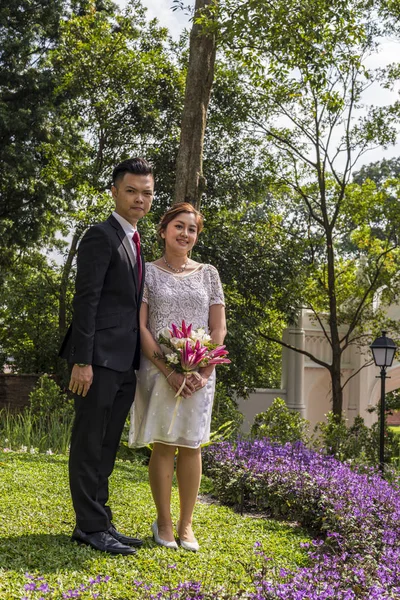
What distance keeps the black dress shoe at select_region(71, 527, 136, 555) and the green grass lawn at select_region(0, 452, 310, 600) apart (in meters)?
0.04

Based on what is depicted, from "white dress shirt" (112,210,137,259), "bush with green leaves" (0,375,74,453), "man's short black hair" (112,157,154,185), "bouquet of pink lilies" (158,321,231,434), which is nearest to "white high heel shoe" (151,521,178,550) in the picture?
"bouquet of pink lilies" (158,321,231,434)

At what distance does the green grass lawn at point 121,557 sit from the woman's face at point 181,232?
174 centimetres

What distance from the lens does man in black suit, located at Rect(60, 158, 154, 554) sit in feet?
12.6

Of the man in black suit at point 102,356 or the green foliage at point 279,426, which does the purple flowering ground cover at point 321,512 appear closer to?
the man in black suit at point 102,356

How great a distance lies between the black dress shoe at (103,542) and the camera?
3900 mm

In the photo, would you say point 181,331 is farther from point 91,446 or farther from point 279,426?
point 279,426

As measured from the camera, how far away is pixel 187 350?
3996 mm

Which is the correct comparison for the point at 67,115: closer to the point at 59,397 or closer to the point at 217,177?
the point at 217,177

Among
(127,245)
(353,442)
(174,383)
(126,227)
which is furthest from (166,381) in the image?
(353,442)

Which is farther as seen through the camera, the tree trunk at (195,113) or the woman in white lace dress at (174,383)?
the tree trunk at (195,113)

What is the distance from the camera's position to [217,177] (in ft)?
49.2

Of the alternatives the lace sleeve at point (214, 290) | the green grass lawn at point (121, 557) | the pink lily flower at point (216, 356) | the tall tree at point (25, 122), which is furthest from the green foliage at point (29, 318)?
the pink lily flower at point (216, 356)

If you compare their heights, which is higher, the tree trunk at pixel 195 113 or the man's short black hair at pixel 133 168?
the tree trunk at pixel 195 113

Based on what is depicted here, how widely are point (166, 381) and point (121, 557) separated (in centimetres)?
98
